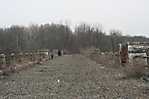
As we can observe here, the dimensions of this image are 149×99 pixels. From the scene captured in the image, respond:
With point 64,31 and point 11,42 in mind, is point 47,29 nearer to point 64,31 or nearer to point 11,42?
point 64,31

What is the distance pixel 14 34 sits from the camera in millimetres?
110500

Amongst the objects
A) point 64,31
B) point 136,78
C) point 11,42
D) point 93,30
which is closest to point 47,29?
point 64,31

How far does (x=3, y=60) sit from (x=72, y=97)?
1515 centimetres

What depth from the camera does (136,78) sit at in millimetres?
15125

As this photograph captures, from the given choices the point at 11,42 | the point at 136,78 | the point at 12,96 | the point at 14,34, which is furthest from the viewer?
the point at 14,34

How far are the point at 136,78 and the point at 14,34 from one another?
98269mm

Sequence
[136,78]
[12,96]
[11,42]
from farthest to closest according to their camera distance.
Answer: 1. [11,42]
2. [136,78]
3. [12,96]

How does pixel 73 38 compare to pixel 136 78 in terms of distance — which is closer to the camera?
pixel 136 78

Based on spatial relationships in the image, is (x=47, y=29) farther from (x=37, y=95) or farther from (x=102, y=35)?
(x=37, y=95)

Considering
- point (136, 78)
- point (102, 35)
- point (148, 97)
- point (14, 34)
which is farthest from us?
point (102, 35)

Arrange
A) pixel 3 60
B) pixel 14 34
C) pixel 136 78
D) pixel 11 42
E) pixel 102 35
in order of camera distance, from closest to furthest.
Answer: pixel 136 78 → pixel 3 60 → pixel 11 42 → pixel 14 34 → pixel 102 35

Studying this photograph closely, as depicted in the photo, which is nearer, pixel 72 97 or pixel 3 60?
pixel 72 97

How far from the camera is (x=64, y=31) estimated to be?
127688mm

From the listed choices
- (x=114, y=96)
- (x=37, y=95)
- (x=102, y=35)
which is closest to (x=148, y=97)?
(x=114, y=96)
